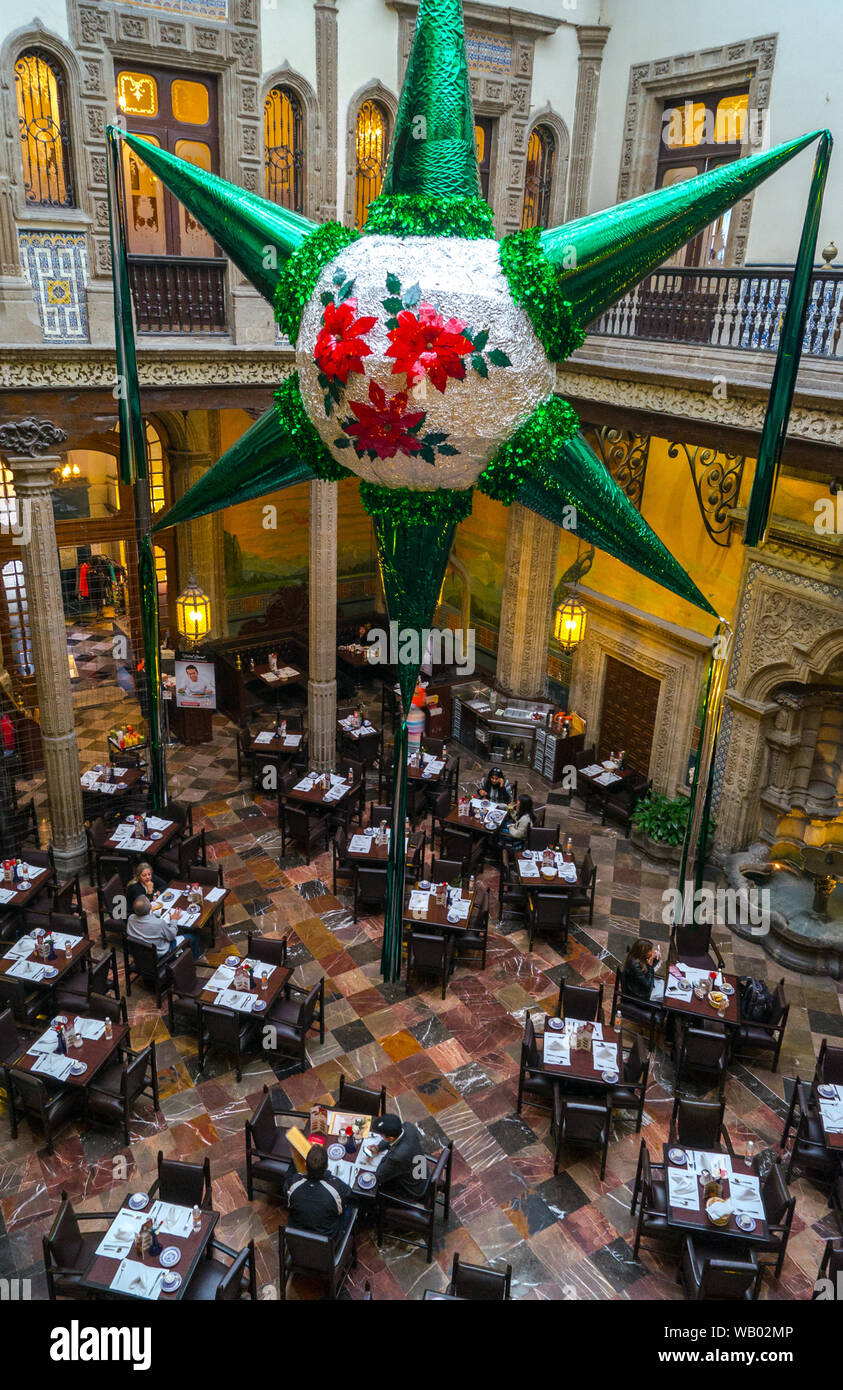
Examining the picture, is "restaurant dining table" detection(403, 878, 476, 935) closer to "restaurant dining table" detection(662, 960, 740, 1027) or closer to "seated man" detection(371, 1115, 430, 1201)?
"restaurant dining table" detection(662, 960, 740, 1027)

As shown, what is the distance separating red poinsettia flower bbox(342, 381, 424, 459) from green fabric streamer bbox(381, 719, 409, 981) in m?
1.03

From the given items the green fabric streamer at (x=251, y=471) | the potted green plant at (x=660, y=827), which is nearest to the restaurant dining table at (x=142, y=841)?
the potted green plant at (x=660, y=827)

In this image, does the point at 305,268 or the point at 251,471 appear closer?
the point at 305,268

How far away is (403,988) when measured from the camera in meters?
8.98

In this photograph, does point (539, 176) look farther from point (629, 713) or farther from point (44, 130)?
point (629, 713)

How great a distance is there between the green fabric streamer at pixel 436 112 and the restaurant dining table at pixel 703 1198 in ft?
19.7

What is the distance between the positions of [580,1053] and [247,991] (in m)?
2.74

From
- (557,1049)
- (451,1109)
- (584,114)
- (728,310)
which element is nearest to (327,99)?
(584,114)

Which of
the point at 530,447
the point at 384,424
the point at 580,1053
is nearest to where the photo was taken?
the point at 384,424

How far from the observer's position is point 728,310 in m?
8.41

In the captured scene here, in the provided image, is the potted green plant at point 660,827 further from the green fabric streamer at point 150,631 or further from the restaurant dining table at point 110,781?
the green fabric streamer at point 150,631

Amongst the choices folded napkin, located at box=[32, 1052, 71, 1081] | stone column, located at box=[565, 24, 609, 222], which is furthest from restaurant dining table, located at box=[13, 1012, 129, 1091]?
stone column, located at box=[565, 24, 609, 222]

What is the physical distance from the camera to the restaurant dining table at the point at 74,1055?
22.9 feet
